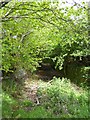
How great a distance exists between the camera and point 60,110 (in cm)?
778

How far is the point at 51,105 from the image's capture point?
27.0 ft

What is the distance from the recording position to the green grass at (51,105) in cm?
722

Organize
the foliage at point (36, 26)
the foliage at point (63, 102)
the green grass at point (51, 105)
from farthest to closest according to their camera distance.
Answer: the foliage at point (63, 102) → the green grass at point (51, 105) → the foliage at point (36, 26)

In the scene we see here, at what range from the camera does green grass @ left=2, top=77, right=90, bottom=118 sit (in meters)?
7.22

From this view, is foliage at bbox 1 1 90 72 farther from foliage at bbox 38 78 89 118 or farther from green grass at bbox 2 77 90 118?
foliage at bbox 38 78 89 118

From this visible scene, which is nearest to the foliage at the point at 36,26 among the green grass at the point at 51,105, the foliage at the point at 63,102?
the green grass at the point at 51,105

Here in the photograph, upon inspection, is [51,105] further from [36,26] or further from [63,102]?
[36,26]

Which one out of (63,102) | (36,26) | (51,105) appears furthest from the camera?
(63,102)

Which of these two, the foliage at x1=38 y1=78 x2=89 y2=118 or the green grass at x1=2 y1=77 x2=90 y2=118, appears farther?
the foliage at x1=38 y1=78 x2=89 y2=118

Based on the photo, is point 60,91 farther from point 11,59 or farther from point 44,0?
point 44,0

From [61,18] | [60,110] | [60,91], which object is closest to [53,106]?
[60,110]

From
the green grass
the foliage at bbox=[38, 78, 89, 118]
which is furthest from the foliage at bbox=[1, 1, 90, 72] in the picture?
the foliage at bbox=[38, 78, 89, 118]

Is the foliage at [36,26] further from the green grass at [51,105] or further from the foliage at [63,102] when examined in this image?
the foliage at [63,102]

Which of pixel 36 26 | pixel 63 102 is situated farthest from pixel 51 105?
pixel 36 26
